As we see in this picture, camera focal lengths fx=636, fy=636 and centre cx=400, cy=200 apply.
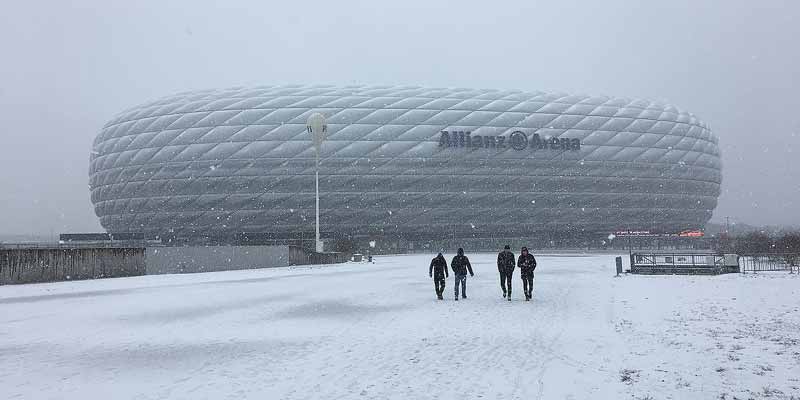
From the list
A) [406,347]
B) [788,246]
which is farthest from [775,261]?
[406,347]

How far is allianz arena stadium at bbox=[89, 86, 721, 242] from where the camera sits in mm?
71188

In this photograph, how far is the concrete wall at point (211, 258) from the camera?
30.6m

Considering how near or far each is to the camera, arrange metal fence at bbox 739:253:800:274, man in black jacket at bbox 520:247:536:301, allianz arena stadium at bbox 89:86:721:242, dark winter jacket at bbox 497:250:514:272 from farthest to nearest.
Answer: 1. allianz arena stadium at bbox 89:86:721:242
2. metal fence at bbox 739:253:800:274
3. dark winter jacket at bbox 497:250:514:272
4. man in black jacket at bbox 520:247:536:301

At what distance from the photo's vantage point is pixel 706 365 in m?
7.26

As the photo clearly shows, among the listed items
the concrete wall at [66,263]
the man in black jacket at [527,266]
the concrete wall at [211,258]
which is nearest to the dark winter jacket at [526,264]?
the man in black jacket at [527,266]

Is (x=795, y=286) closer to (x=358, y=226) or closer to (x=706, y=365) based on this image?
(x=706, y=365)

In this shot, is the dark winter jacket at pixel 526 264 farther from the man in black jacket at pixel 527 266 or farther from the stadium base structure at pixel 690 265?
the stadium base structure at pixel 690 265

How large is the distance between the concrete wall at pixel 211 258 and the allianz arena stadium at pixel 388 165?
34.9m

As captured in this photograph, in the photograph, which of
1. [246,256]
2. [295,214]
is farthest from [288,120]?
[246,256]

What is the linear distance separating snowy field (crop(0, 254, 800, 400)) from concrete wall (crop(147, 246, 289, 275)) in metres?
13.9

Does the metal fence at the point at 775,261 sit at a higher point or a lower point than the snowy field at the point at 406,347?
higher

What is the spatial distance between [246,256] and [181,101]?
1949 inches

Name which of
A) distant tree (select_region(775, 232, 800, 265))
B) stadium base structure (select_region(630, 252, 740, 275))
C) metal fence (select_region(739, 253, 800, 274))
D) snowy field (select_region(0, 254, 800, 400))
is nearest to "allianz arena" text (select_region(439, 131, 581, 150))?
distant tree (select_region(775, 232, 800, 265))

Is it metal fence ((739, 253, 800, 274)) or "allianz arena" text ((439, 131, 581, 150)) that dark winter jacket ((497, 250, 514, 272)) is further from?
"allianz arena" text ((439, 131, 581, 150))
